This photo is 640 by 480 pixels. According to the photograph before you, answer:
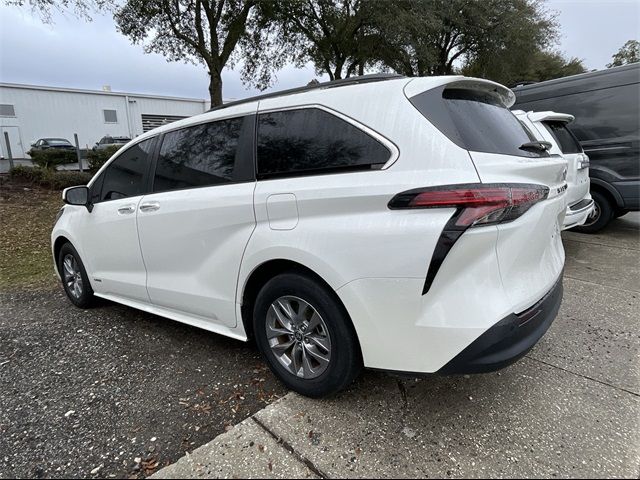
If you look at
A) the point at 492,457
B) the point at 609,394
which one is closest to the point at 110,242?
the point at 492,457

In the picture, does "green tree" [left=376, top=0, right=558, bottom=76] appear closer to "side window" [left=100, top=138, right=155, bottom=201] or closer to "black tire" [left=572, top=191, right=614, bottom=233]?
"black tire" [left=572, top=191, right=614, bottom=233]

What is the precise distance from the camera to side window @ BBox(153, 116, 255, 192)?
8.84 ft

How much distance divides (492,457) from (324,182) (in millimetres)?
1567

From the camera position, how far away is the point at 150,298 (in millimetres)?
3318

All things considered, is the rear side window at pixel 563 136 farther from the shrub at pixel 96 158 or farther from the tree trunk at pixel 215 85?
the shrub at pixel 96 158

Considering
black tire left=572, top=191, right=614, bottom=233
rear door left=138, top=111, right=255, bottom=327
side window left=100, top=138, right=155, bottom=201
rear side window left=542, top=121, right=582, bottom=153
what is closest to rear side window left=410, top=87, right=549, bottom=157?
rear door left=138, top=111, right=255, bottom=327

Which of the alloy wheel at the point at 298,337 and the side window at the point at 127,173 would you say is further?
the side window at the point at 127,173

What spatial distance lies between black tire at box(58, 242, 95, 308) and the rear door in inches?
46.5

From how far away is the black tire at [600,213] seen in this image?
6391 mm

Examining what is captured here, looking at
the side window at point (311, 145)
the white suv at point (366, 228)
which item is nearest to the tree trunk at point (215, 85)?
the white suv at point (366, 228)

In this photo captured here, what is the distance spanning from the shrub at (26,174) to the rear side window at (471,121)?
12.5m

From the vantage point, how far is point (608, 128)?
6.19 metres

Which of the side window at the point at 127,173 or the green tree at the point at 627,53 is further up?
the green tree at the point at 627,53

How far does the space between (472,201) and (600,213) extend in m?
5.90
